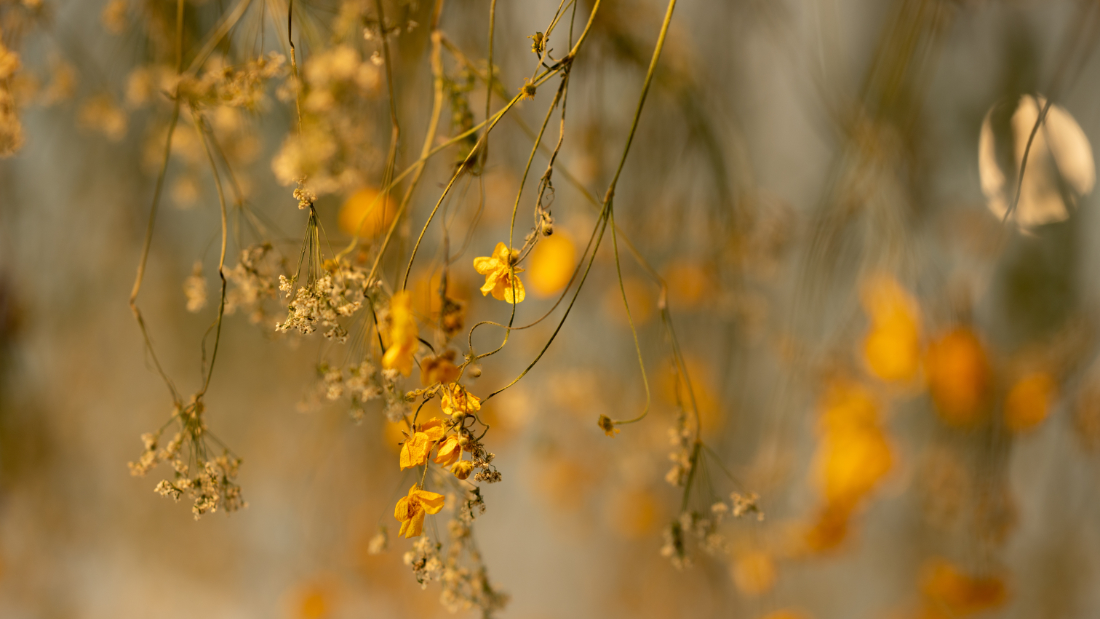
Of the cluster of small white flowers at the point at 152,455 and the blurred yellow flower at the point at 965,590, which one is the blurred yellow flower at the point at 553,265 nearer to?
the cluster of small white flowers at the point at 152,455

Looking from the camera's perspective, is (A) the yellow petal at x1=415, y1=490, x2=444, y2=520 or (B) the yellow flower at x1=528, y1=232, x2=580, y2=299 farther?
(B) the yellow flower at x1=528, y1=232, x2=580, y2=299

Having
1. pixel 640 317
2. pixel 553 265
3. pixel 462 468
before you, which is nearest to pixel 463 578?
pixel 462 468

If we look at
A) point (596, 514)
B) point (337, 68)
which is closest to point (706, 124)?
point (337, 68)

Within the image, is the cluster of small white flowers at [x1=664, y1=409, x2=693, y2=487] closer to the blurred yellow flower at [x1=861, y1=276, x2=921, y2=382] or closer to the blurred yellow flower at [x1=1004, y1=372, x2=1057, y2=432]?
the blurred yellow flower at [x1=861, y1=276, x2=921, y2=382]

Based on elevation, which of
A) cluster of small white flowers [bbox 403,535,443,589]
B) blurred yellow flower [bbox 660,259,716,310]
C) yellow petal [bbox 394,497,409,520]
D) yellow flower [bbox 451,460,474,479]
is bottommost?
cluster of small white flowers [bbox 403,535,443,589]

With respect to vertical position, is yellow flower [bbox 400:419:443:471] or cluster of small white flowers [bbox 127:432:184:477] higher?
cluster of small white flowers [bbox 127:432:184:477]

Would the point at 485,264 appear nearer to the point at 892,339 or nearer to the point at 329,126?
the point at 329,126

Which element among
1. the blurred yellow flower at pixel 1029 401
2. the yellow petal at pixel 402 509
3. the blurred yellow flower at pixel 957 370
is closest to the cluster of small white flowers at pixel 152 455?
the yellow petal at pixel 402 509

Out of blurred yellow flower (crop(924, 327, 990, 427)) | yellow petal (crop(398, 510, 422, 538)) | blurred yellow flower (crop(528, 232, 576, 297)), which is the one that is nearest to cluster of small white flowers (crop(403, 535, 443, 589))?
yellow petal (crop(398, 510, 422, 538))
